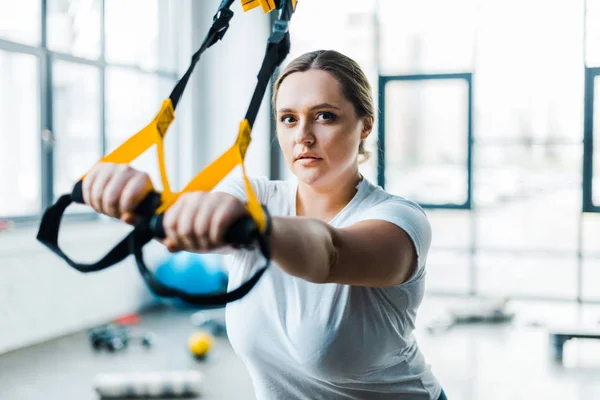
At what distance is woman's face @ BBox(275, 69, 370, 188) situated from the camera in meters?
1.20

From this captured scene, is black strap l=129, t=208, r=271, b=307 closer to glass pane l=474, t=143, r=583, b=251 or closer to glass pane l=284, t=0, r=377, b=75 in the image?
glass pane l=474, t=143, r=583, b=251

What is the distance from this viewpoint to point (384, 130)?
6.59 metres

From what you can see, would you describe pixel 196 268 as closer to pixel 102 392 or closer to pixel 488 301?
pixel 102 392

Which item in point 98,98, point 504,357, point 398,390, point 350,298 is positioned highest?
point 98,98

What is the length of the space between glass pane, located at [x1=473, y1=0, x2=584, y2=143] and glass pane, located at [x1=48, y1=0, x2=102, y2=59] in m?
3.53

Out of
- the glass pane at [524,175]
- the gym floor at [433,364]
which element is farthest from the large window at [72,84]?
the glass pane at [524,175]

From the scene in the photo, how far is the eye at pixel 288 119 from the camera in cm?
124

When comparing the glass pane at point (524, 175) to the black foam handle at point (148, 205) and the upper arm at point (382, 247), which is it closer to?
the upper arm at point (382, 247)

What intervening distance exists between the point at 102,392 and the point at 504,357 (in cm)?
259

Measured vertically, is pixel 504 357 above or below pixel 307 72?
below

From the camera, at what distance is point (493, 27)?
629cm

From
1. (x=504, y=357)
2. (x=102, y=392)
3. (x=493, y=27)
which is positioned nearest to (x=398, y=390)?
(x=102, y=392)

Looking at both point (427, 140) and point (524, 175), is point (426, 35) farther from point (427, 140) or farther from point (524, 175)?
point (524, 175)

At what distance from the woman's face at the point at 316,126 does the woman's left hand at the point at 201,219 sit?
49cm
